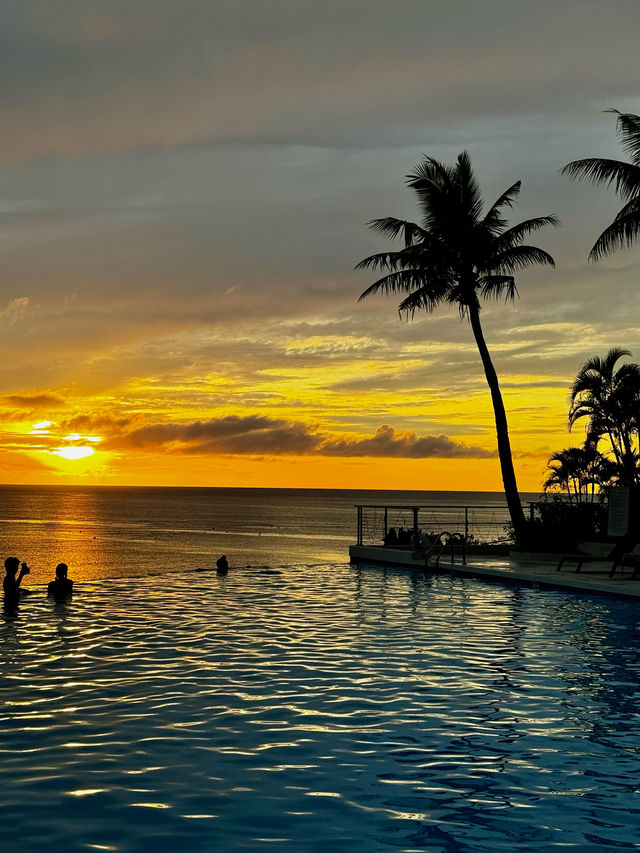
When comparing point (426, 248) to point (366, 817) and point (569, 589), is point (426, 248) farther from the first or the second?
point (366, 817)

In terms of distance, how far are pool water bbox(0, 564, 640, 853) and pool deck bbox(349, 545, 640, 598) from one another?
2.85 meters

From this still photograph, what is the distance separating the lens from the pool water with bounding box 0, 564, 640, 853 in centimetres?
623

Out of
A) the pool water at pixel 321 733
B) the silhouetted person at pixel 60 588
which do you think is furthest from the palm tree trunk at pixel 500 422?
the silhouetted person at pixel 60 588

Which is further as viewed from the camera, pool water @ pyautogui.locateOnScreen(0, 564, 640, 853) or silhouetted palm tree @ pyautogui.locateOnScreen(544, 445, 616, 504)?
silhouetted palm tree @ pyautogui.locateOnScreen(544, 445, 616, 504)

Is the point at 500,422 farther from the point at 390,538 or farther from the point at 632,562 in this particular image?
the point at 632,562

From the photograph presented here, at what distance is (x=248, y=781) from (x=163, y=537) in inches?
3946

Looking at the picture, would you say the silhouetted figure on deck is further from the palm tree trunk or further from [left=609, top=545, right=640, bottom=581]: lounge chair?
[left=609, top=545, right=640, bottom=581]: lounge chair

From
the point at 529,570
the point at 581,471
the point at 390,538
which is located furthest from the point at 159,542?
the point at 529,570

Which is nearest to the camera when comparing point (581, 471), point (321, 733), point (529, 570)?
point (321, 733)

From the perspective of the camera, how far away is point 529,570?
22.7 metres

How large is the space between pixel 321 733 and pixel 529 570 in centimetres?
1520

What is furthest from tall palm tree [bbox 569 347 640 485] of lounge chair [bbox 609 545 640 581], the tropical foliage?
lounge chair [bbox 609 545 640 581]

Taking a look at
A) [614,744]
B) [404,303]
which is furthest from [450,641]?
[404,303]

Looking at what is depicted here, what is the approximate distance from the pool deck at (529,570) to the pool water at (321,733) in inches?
112
